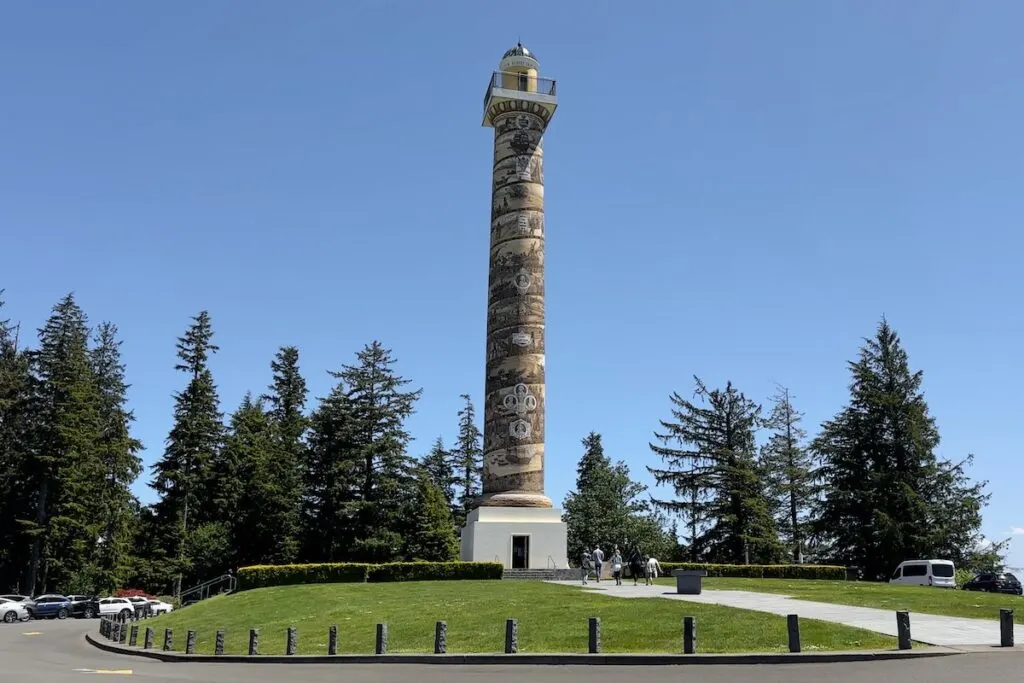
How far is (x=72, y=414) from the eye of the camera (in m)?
51.0

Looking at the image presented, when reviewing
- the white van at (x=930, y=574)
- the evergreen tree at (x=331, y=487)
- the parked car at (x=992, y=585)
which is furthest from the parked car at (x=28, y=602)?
the parked car at (x=992, y=585)

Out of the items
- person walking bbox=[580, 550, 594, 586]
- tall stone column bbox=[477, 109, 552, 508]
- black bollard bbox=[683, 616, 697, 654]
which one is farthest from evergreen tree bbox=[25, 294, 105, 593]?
black bollard bbox=[683, 616, 697, 654]

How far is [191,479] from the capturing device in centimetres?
5684

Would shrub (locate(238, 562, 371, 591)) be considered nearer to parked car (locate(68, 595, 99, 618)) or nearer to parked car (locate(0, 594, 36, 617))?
parked car (locate(0, 594, 36, 617))

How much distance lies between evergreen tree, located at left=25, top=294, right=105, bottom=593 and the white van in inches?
1681

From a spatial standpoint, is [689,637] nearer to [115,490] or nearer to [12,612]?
[12,612]

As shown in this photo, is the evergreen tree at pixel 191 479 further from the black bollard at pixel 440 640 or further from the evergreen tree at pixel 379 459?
the black bollard at pixel 440 640

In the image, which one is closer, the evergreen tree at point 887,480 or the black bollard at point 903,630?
the black bollard at point 903,630

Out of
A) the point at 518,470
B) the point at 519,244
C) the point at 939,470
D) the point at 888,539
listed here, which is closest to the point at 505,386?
the point at 518,470

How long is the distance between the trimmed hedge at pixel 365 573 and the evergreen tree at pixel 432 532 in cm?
1288

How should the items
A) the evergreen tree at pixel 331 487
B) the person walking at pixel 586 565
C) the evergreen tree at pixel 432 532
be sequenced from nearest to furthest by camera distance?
1. the person walking at pixel 586 565
2. the evergreen tree at pixel 432 532
3. the evergreen tree at pixel 331 487

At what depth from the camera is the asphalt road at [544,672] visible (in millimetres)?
11461

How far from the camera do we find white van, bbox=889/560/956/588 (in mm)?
36906

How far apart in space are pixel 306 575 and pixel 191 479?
2468 centimetres
